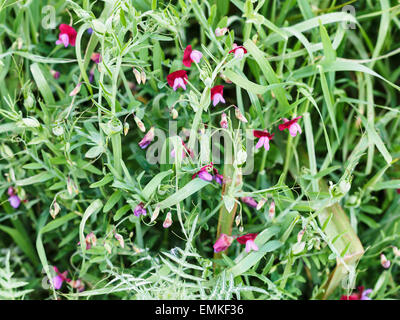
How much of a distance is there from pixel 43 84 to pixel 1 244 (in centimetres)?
47

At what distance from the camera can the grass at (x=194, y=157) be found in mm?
807

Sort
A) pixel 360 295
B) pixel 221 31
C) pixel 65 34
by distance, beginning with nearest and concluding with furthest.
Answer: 1. pixel 221 31
2. pixel 65 34
3. pixel 360 295

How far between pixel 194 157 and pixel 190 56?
20 centimetres

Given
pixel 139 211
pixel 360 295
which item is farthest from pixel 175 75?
pixel 360 295

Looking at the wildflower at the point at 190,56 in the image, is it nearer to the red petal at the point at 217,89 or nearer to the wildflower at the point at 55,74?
the red petal at the point at 217,89

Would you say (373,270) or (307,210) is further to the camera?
(373,270)

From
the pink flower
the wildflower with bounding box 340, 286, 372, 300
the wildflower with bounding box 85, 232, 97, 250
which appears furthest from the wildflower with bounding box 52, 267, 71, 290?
the wildflower with bounding box 340, 286, 372, 300

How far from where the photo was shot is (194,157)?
0.85 m

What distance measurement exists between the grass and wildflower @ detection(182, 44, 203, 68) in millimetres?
20

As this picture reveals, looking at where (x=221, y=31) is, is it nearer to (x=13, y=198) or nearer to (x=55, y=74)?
(x=55, y=74)

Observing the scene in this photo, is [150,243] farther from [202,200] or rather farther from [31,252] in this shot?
[31,252]

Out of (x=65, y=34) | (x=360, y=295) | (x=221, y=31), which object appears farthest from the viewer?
(x=360, y=295)

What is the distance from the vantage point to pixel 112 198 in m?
0.85

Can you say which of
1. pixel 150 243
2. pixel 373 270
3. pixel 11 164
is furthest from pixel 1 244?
pixel 373 270
